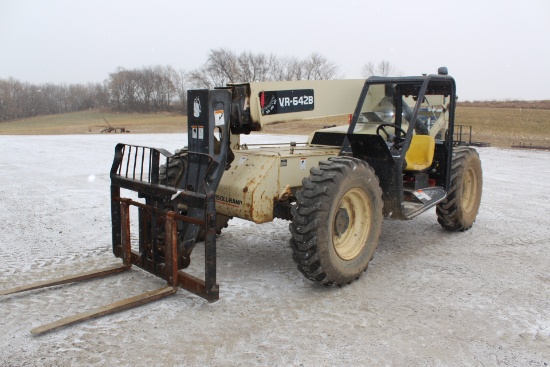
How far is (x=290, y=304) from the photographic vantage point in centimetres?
450

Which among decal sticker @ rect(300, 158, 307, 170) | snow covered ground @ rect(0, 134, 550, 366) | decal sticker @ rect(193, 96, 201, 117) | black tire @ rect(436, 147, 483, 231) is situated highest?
decal sticker @ rect(193, 96, 201, 117)

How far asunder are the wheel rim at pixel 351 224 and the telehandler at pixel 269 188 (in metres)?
0.01

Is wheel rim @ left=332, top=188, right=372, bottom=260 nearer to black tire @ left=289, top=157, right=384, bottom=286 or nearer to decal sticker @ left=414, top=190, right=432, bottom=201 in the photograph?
black tire @ left=289, top=157, right=384, bottom=286

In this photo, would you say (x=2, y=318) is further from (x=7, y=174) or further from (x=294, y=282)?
(x=7, y=174)

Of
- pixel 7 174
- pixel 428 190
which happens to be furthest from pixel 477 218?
pixel 7 174

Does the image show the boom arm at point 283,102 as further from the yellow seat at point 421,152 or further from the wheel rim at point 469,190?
the wheel rim at point 469,190

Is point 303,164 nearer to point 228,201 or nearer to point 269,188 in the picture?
point 269,188

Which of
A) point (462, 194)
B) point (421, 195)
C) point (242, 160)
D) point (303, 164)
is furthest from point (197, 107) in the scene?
point (462, 194)

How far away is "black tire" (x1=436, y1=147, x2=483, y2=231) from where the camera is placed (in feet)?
22.0

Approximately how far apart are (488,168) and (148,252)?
1170cm

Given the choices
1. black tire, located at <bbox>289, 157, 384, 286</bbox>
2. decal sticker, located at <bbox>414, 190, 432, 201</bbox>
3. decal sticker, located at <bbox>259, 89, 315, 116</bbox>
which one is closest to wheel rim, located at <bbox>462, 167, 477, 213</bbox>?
decal sticker, located at <bbox>414, 190, 432, 201</bbox>

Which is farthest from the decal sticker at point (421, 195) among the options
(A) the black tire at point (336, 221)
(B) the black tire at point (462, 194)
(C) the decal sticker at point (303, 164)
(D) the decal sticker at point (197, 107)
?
(D) the decal sticker at point (197, 107)

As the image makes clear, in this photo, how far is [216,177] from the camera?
4723 mm

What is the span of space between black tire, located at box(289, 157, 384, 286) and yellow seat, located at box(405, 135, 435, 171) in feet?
5.07
